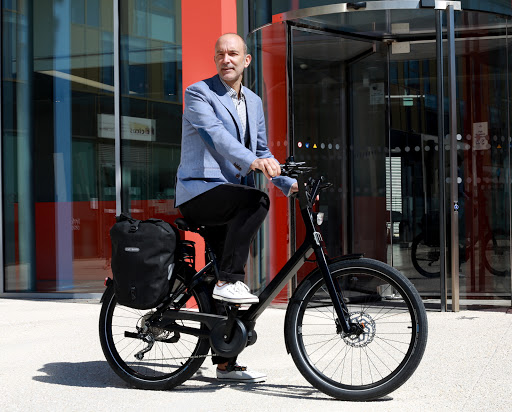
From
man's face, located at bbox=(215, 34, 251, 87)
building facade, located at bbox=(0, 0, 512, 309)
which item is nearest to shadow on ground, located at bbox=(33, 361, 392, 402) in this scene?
man's face, located at bbox=(215, 34, 251, 87)

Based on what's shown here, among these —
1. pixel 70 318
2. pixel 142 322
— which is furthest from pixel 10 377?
pixel 70 318

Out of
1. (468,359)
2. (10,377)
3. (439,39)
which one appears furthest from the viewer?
(439,39)

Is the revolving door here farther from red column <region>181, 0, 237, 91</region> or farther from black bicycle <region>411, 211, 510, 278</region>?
red column <region>181, 0, 237, 91</region>

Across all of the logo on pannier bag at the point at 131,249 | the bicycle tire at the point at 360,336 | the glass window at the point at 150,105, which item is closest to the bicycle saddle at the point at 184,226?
the logo on pannier bag at the point at 131,249

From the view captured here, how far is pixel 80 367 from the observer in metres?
4.91

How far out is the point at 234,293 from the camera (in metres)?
3.95

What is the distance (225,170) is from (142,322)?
94cm

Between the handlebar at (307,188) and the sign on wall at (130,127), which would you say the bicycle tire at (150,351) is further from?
the sign on wall at (130,127)

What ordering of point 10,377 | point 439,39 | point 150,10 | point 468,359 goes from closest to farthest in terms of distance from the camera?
point 10,377, point 468,359, point 439,39, point 150,10

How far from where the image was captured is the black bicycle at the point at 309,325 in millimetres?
3814

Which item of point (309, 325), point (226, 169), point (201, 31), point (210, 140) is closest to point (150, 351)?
point (309, 325)

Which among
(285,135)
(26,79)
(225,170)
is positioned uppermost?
(26,79)

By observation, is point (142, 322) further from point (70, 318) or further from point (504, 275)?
point (504, 275)

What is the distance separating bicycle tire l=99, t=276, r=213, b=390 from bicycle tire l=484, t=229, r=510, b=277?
427 centimetres
